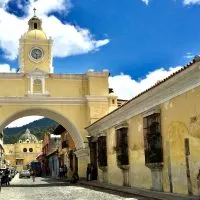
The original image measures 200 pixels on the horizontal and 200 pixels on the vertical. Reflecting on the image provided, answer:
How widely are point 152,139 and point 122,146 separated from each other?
13.9ft

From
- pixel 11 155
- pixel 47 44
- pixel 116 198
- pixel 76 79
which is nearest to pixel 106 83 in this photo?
pixel 76 79

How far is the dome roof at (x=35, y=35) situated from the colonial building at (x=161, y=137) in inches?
393

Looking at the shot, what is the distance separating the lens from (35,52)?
99.0 feet

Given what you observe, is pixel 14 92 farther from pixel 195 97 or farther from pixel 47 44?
pixel 195 97

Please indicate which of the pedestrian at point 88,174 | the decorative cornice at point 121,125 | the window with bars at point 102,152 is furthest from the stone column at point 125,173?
the pedestrian at point 88,174

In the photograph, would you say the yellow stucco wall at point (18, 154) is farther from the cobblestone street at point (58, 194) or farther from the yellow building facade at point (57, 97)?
the cobblestone street at point (58, 194)

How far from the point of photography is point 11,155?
109188 millimetres

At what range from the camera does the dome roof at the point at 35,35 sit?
30.2 metres

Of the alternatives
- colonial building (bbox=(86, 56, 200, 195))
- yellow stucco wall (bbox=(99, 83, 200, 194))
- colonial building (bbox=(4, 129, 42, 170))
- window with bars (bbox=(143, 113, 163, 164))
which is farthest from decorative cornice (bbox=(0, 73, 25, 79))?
colonial building (bbox=(4, 129, 42, 170))

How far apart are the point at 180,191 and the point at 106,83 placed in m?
15.6

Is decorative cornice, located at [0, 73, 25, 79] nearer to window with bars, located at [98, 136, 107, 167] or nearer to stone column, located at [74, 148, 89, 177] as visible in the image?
→ stone column, located at [74, 148, 89, 177]

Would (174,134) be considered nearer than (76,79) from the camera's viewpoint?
Yes

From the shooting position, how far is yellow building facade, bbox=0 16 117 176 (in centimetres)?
2772

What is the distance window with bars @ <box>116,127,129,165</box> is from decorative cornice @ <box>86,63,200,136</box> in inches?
21.7
